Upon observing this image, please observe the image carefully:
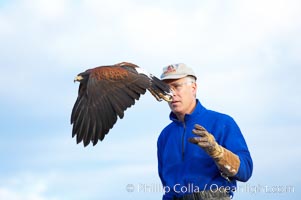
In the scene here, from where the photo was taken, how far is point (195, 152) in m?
3.98

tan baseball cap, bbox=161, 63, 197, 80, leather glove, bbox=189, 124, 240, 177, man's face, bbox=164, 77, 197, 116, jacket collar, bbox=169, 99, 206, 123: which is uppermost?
tan baseball cap, bbox=161, 63, 197, 80

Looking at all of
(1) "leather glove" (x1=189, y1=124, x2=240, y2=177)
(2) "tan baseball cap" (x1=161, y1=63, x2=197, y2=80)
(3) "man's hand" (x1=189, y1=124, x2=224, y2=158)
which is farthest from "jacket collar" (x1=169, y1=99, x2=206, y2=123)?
(3) "man's hand" (x1=189, y1=124, x2=224, y2=158)

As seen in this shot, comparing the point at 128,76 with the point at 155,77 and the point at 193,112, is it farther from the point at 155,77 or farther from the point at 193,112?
the point at 193,112

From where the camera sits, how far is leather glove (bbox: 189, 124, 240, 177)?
3393 millimetres

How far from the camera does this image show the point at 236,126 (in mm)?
3988

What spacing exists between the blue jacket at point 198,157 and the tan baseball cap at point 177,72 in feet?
0.97

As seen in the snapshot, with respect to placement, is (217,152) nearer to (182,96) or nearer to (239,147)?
(239,147)

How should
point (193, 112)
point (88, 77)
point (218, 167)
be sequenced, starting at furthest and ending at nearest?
point (88, 77), point (193, 112), point (218, 167)

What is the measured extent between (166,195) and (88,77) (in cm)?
151

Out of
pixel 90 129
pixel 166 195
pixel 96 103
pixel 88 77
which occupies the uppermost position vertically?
pixel 88 77

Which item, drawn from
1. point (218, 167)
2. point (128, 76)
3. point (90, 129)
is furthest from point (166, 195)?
point (128, 76)

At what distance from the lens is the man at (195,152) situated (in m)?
3.83

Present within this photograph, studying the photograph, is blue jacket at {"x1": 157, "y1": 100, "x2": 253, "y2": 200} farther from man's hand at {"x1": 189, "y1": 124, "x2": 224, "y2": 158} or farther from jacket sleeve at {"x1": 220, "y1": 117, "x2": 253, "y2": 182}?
man's hand at {"x1": 189, "y1": 124, "x2": 224, "y2": 158}

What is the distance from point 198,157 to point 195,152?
0.05 metres
